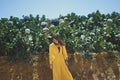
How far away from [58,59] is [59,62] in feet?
0.29

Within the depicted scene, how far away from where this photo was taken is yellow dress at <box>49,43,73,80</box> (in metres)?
8.83

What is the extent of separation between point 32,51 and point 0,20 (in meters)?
1.94

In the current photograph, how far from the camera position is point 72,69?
10.7 metres

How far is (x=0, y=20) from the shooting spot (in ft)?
38.7

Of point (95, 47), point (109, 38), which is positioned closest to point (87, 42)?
point (95, 47)

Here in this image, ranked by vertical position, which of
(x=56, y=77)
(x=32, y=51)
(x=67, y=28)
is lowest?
(x=56, y=77)

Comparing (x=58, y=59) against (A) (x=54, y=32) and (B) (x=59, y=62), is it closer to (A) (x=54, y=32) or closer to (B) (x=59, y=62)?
(B) (x=59, y=62)

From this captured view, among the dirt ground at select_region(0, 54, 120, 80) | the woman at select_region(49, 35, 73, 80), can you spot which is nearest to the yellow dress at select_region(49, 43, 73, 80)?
the woman at select_region(49, 35, 73, 80)

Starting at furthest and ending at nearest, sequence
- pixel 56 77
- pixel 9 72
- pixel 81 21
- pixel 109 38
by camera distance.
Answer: pixel 81 21, pixel 109 38, pixel 9 72, pixel 56 77

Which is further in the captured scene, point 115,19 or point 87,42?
point 115,19

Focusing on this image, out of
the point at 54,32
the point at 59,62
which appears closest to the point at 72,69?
the point at 54,32

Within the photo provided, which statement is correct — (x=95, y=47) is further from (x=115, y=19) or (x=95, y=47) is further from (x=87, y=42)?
(x=115, y=19)

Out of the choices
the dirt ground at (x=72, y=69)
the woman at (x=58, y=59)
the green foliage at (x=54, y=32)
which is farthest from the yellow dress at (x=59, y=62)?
the green foliage at (x=54, y=32)

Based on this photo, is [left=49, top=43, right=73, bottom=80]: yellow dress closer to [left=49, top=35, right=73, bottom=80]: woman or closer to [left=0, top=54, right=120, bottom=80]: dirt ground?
[left=49, top=35, right=73, bottom=80]: woman
